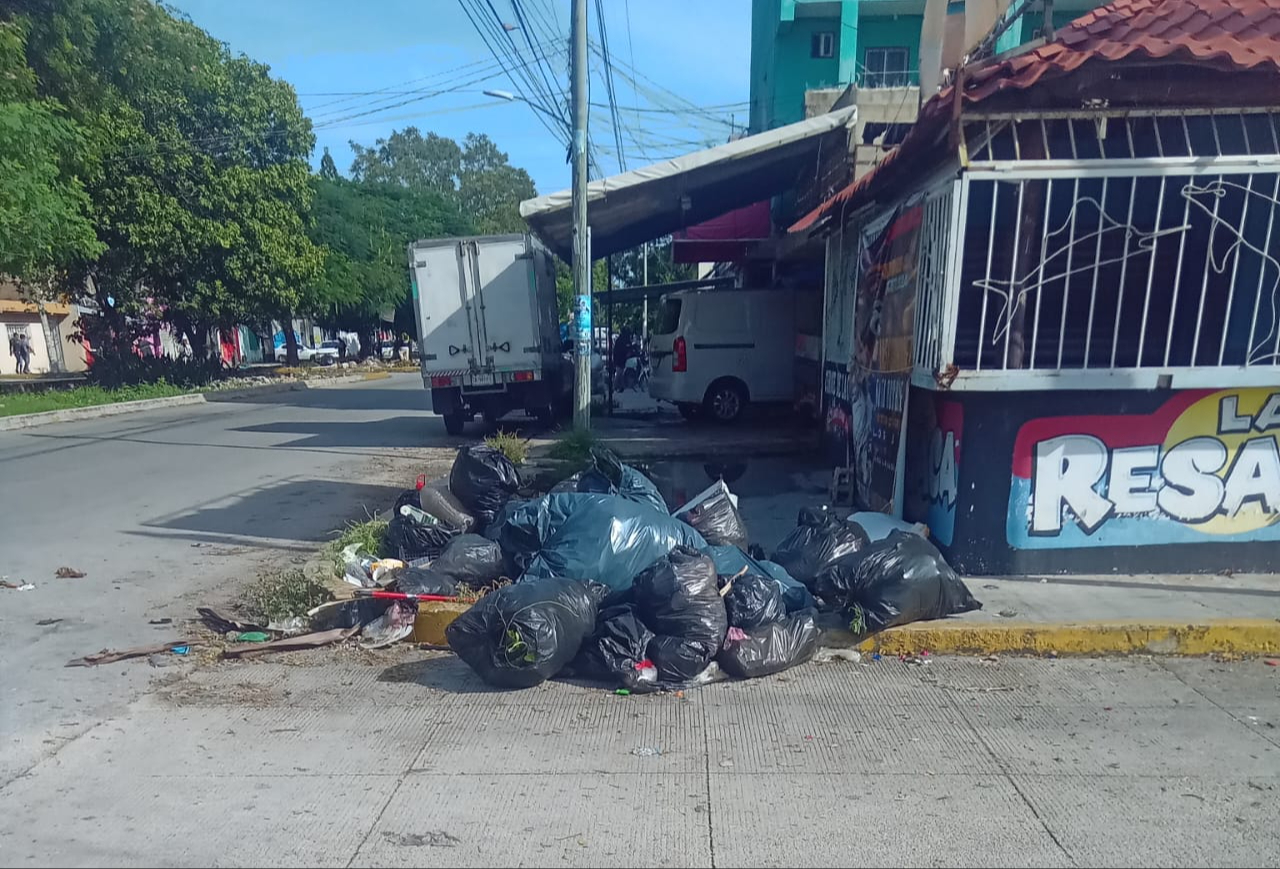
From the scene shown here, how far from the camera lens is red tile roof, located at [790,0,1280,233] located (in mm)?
4953

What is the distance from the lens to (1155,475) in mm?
5590

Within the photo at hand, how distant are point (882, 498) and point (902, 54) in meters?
25.6

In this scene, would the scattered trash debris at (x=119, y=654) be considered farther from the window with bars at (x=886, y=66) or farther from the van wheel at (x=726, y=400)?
the window with bars at (x=886, y=66)

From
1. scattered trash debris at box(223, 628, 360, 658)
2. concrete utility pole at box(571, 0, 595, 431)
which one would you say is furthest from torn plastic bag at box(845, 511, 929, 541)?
concrete utility pole at box(571, 0, 595, 431)

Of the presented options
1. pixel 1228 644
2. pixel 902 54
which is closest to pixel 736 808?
pixel 1228 644

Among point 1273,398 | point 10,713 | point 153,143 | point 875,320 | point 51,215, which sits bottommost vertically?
point 10,713

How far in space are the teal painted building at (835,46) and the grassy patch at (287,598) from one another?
25.1 metres

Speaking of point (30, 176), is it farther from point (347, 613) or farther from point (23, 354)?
point (23, 354)

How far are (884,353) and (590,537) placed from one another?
9.92 feet

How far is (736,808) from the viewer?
3324 millimetres

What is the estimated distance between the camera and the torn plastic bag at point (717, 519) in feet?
19.6

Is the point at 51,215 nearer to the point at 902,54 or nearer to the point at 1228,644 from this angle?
the point at 1228,644

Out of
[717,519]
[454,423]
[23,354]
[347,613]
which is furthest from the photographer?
[23,354]

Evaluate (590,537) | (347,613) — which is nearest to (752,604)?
(590,537)
